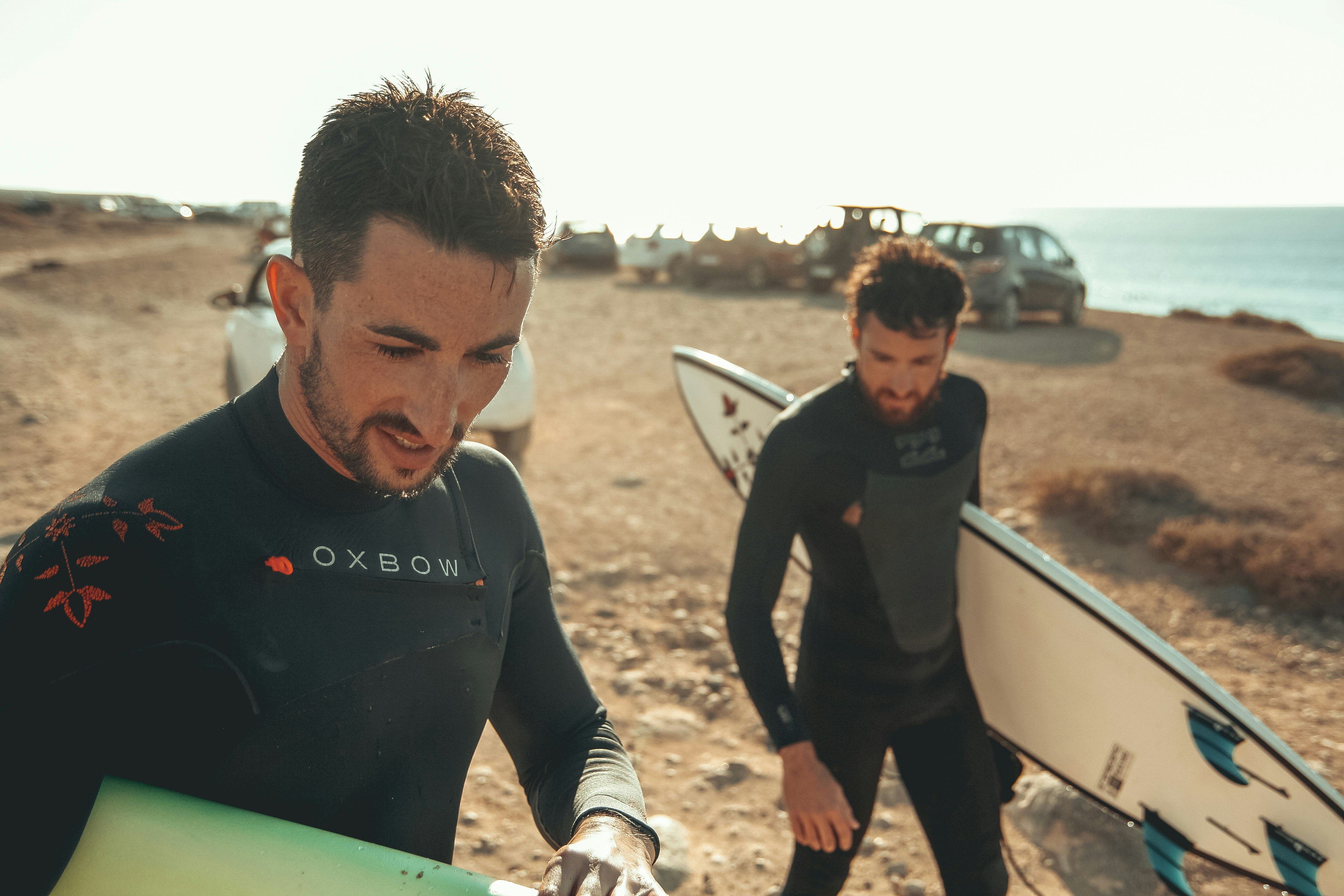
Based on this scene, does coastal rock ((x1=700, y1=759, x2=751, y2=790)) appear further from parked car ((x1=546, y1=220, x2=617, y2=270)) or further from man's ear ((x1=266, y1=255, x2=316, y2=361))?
parked car ((x1=546, y1=220, x2=617, y2=270))

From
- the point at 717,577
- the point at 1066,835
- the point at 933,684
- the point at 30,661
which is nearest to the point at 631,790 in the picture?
the point at 30,661

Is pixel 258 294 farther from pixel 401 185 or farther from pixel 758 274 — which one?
pixel 758 274

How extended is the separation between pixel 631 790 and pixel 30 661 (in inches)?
33.8

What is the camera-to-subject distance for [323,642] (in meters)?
1.23

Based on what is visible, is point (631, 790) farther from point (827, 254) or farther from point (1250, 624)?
point (827, 254)

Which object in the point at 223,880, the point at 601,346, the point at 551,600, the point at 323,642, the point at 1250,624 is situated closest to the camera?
the point at 223,880

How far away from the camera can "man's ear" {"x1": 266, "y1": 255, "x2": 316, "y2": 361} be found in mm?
1247

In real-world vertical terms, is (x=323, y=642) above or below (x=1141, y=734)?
above

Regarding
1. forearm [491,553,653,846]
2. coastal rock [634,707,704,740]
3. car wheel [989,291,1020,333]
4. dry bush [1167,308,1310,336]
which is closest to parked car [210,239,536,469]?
coastal rock [634,707,704,740]

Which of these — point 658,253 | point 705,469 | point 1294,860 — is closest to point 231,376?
point 705,469

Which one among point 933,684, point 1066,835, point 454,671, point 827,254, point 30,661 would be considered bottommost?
point 1066,835

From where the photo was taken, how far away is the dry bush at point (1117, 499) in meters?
5.89

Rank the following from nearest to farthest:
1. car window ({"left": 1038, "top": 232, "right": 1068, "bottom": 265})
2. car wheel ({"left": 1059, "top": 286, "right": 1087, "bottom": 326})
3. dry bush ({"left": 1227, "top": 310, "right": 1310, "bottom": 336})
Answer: car window ({"left": 1038, "top": 232, "right": 1068, "bottom": 265})
car wheel ({"left": 1059, "top": 286, "right": 1087, "bottom": 326})
dry bush ({"left": 1227, "top": 310, "right": 1310, "bottom": 336})

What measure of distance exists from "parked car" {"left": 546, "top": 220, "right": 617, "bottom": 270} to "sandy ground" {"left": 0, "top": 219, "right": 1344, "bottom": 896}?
6.64 meters
